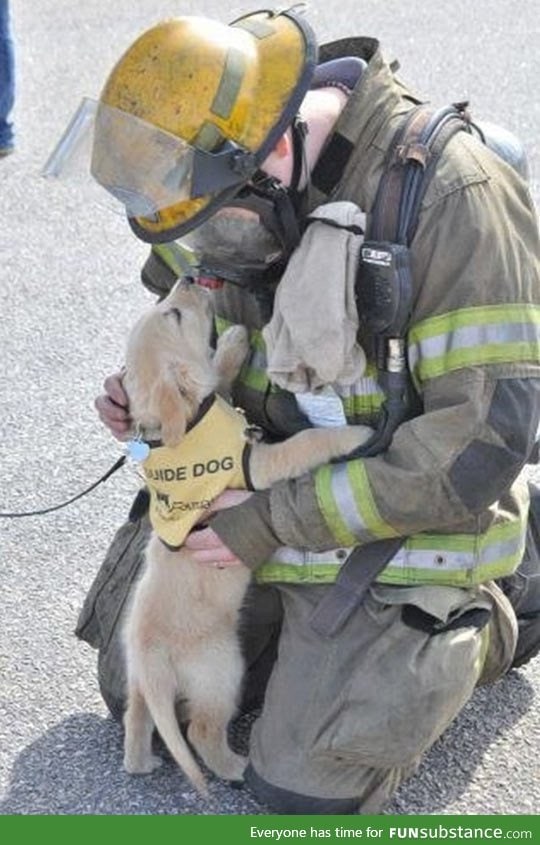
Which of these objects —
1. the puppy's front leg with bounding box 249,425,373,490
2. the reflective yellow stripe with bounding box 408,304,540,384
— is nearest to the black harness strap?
the puppy's front leg with bounding box 249,425,373,490

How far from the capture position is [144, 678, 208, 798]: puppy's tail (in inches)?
131

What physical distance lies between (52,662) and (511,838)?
1.26 m

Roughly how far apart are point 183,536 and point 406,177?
0.93 m

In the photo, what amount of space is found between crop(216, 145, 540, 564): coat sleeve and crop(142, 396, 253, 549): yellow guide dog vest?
269 mm

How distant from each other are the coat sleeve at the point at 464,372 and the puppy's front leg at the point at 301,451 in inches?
3.4

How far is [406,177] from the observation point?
315 cm

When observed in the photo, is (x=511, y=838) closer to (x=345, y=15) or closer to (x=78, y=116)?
(x=78, y=116)

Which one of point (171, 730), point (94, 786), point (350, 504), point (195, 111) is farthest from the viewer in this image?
point (94, 786)

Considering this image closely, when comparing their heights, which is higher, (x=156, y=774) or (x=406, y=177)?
(x=406, y=177)

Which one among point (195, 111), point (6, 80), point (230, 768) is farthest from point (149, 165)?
point (6, 80)

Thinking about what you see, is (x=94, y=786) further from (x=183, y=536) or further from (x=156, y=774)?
(x=183, y=536)

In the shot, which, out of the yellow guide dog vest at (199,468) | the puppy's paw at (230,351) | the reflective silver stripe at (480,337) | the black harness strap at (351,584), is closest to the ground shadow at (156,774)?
the black harness strap at (351,584)

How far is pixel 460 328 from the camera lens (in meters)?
3.10

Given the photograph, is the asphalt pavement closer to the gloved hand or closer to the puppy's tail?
the puppy's tail
